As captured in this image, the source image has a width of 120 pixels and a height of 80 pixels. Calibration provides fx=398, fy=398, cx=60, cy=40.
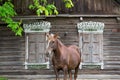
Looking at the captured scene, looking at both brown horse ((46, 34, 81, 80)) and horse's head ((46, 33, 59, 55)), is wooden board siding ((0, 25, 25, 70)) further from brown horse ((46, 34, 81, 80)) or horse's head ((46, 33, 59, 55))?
horse's head ((46, 33, 59, 55))

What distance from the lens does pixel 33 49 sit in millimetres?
15016

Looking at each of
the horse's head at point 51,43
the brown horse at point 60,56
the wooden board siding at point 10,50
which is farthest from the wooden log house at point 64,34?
the horse's head at point 51,43

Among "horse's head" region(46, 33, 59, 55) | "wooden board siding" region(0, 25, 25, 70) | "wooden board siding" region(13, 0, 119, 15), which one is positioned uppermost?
"wooden board siding" region(13, 0, 119, 15)

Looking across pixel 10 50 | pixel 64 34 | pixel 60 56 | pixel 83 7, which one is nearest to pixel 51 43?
pixel 60 56

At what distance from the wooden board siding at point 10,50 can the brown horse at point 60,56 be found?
334 centimetres

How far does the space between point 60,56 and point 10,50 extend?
4.17 metres

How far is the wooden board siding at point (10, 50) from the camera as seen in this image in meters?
15.1

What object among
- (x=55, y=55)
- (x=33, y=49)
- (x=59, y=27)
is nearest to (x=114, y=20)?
(x=59, y=27)

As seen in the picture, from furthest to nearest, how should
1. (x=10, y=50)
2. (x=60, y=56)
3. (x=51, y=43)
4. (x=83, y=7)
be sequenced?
(x=10, y=50) < (x=83, y=7) < (x=60, y=56) < (x=51, y=43)

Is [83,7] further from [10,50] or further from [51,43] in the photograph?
[51,43]

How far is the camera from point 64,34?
15094 mm

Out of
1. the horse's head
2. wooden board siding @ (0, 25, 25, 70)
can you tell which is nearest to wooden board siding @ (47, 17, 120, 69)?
wooden board siding @ (0, 25, 25, 70)

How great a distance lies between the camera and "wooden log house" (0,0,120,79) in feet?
49.2

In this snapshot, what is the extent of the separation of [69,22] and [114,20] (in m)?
1.71
